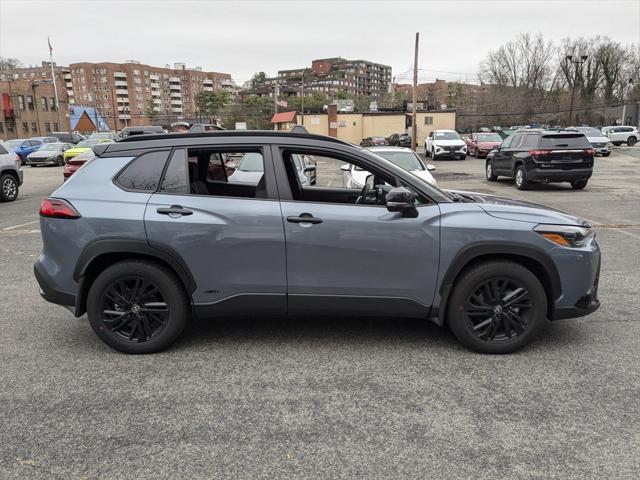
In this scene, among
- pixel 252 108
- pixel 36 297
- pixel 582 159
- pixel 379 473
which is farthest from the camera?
pixel 252 108

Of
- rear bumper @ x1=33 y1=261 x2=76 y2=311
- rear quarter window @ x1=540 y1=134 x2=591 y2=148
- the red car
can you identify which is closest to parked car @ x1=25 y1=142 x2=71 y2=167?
the red car

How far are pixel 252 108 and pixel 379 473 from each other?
94.4 meters

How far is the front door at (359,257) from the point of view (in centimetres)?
384

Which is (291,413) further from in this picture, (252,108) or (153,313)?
(252,108)

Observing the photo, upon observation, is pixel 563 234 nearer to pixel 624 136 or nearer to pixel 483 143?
pixel 483 143

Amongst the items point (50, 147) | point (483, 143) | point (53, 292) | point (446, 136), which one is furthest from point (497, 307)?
point (50, 147)

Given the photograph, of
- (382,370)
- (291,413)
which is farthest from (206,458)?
(382,370)

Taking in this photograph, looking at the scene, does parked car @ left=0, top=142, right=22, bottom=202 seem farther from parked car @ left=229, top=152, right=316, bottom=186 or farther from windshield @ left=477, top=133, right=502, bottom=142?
windshield @ left=477, top=133, right=502, bottom=142

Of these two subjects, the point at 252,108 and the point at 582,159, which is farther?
the point at 252,108

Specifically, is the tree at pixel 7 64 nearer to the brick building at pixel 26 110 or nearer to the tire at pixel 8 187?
the brick building at pixel 26 110

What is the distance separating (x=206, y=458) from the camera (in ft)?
8.98

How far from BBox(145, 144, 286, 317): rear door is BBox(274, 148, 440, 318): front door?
13 cm

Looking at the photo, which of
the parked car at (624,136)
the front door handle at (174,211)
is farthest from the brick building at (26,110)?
the front door handle at (174,211)

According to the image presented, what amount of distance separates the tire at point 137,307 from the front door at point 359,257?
913 mm
